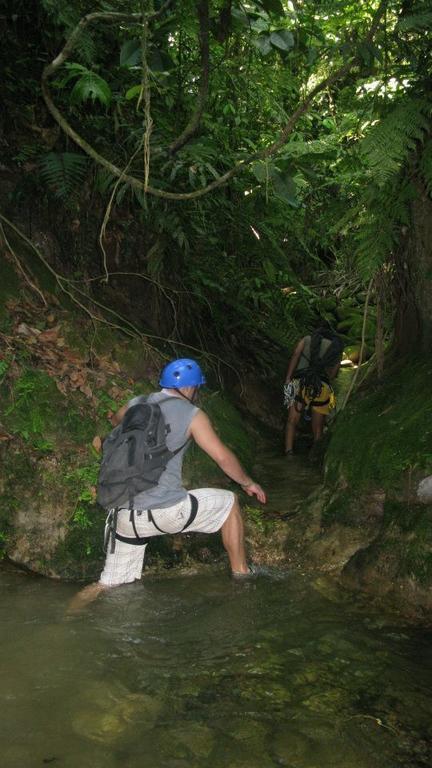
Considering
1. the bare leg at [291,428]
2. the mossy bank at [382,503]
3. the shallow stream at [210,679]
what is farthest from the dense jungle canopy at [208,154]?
the shallow stream at [210,679]

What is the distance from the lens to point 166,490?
516 cm

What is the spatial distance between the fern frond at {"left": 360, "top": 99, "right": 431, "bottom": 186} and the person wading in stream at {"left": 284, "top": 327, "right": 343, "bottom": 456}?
4.12 meters

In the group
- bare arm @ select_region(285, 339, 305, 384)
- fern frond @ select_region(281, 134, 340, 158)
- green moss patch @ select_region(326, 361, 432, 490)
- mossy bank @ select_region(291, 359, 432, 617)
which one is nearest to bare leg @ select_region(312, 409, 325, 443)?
bare arm @ select_region(285, 339, 305, 384)

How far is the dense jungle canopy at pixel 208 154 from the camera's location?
17.1 ft

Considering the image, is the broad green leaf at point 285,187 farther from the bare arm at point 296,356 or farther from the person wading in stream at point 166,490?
the bare arm at point 296,356

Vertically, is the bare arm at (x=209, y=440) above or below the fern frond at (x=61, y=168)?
below

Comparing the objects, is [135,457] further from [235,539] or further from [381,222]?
[381,222]

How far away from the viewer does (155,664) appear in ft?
13.8

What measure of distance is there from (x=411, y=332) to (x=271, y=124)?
15.9 feet

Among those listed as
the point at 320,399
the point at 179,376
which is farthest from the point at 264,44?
the point at 320,399

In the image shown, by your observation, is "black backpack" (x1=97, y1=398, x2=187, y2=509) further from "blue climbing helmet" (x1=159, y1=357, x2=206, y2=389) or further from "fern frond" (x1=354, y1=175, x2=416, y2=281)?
"fern frond" (x1=354, y1=175, x2=416, y2=281)

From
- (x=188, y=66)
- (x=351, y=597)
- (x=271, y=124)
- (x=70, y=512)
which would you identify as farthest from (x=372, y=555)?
(x=271, y=124)

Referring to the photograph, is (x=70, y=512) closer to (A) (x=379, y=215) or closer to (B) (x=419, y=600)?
(B) (x=419, y=600)

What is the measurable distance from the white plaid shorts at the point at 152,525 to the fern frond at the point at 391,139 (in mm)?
2791
